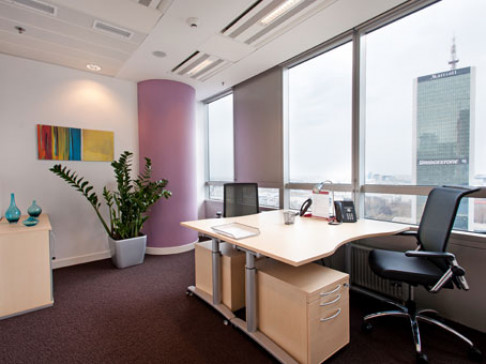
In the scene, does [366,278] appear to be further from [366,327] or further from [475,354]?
[475,354]

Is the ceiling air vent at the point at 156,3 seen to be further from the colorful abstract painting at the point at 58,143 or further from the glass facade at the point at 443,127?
the glass facade at the point at 443,127

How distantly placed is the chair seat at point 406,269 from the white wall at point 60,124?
377 centimetres

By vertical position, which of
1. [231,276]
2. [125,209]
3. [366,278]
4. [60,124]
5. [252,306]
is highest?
[60,124]

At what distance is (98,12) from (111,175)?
2337 mm

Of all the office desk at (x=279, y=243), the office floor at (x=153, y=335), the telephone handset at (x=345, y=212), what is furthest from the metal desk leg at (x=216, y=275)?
the telephone handset at (x=345, y=212)

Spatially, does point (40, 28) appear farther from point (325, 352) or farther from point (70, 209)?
point (325, 352)

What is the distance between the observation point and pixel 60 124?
3.54 meters

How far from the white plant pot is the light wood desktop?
0.96m

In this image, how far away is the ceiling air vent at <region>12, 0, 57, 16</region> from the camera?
223cm

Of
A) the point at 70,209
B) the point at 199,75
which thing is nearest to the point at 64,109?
the point at 70,209

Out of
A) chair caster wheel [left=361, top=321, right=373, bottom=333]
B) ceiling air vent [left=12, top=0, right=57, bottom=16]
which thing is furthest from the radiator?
ceiling air vent [left=12, top=0, right=57, bottom=16]

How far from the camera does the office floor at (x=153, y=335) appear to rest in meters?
1.77

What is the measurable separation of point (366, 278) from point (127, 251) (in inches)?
123

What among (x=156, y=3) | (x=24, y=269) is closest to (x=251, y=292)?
(x=24, y=269)
